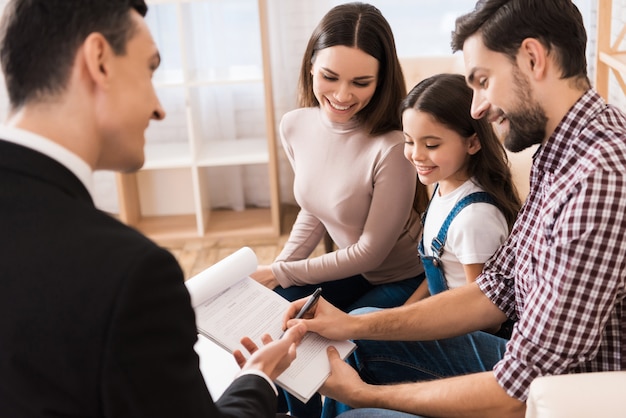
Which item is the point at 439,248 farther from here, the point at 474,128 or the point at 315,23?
the point at 315,23

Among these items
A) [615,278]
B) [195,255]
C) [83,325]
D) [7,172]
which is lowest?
[195,255]

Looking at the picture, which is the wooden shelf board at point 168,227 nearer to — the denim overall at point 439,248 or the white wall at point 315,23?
the white wall at point 315,23

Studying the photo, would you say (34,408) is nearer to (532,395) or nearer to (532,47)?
(532,395)

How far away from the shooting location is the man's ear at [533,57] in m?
1.32

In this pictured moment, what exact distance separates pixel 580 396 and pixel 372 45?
1.04m

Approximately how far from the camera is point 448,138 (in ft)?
5.58

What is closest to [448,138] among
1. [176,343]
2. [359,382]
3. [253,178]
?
[359,382]

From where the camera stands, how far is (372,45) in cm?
189

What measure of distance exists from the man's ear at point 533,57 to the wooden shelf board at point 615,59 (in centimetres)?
127

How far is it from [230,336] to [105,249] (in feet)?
2.22

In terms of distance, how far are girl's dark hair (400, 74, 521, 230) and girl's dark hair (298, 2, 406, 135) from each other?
0.23 m

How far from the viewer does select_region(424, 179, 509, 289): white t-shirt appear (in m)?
1.61

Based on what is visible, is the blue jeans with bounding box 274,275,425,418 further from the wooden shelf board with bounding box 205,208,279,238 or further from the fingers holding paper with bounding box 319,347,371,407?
the wooden shelf board with bounding box 205,208,279,238

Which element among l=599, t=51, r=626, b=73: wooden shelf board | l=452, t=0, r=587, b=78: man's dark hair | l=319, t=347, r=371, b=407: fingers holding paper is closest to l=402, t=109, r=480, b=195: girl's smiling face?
l=452, t=0, r=587, b=78: man's dark hair
